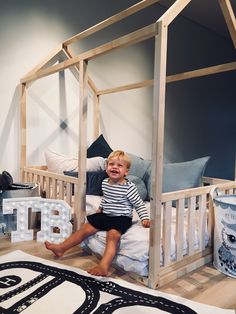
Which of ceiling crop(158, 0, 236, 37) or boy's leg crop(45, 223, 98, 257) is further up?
ceiling crop(158, 0, 236, 37)

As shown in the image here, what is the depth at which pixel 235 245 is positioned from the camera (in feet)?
5.86

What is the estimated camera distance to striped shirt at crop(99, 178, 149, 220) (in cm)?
191

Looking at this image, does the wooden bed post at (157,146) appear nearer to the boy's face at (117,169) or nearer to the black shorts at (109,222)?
the black shorts at (109,222)

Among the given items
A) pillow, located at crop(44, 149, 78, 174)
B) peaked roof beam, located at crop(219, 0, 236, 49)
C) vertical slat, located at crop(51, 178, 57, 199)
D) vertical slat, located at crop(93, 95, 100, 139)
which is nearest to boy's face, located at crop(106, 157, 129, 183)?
pillow, located at crop(44, 149, 78, 174)

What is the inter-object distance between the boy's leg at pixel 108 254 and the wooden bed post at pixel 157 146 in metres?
0.24

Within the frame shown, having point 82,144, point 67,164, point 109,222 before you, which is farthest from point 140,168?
point 109,222

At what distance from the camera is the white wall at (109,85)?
2.71 m

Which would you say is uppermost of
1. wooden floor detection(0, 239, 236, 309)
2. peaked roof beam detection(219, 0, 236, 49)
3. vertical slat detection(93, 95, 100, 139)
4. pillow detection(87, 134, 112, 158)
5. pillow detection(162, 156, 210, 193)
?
peaked roof beam detection(219, 0, 236, 49)

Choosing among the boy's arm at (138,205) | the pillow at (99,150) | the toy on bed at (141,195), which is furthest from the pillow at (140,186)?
the boy's arm at (138,205)

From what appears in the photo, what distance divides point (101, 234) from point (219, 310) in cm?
81

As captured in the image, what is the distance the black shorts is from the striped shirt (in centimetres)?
3

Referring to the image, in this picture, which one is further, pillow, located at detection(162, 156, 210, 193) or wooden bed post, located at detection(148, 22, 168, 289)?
pillow, located at detection(162, 156, 210, 193)

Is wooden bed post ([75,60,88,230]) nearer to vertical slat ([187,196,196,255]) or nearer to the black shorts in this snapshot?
the black shorts

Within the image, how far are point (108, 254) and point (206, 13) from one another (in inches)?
137
